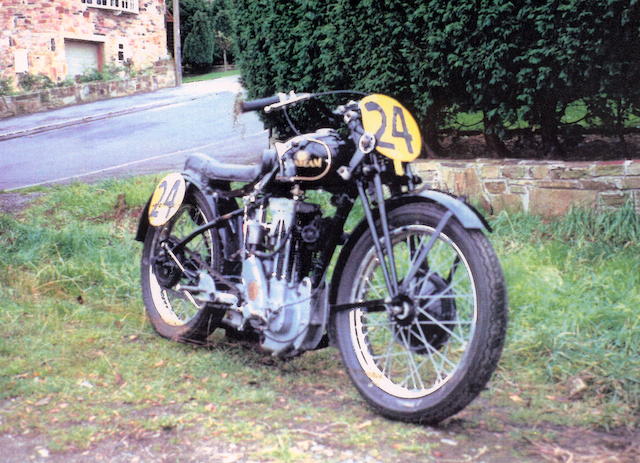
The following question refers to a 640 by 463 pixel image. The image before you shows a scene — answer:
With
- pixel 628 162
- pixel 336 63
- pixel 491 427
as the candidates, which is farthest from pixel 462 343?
pixel 336 63

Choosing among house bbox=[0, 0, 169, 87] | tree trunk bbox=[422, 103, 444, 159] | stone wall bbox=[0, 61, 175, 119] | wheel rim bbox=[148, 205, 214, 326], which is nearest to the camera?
wheel rim bbox=[148, 205, 214, 326]

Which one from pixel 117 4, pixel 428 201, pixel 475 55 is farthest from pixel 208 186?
pixel 117 4

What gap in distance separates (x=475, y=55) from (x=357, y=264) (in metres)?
3.76

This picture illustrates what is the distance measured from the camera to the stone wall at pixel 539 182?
650cm

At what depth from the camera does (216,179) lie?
4703 mm

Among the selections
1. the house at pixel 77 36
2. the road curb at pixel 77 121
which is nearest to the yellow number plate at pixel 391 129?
the road curb at pixel 77 121

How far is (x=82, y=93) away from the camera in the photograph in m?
24.1

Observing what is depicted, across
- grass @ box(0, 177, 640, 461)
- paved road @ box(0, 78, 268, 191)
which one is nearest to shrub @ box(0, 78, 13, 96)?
paved road @ box(0, 78, 268, 191)

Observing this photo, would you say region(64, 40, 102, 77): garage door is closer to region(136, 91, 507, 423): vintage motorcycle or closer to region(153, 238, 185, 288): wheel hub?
region(153, 238, 185, 288): wheel hub

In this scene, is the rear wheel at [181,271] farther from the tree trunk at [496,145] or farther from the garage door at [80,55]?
the garage door at [80,55]

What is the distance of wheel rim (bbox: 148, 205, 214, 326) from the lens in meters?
4.84

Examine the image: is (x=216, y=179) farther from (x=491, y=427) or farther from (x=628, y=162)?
(x=628, y=162)

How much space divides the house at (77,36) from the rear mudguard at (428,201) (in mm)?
23851

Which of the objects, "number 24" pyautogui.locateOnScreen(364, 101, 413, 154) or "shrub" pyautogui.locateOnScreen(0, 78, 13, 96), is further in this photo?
"shrub" pyautogui.locateOnScreen(0, 78, 13, 96)
